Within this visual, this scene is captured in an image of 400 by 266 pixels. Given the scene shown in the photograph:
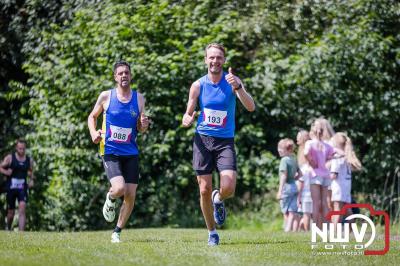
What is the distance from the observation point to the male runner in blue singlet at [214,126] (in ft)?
30.1

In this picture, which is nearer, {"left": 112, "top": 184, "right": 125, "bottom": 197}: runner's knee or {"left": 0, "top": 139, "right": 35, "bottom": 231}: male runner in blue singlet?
{"left": 112, "top": 184, "right": 125, "bottom": 197}: runner's knee

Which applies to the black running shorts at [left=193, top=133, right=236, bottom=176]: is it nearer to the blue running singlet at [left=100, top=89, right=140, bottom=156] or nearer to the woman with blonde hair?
the blue running singlet at [left=100, top=89, right=140, bottom=156]

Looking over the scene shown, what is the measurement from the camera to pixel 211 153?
9.30 meters

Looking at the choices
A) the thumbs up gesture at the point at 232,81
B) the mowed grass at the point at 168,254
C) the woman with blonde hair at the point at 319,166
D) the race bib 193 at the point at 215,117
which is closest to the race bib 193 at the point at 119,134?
the race bib 193 at the point at 215,117

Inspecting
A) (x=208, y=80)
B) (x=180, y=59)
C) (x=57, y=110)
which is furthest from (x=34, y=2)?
(x=208, y=80)

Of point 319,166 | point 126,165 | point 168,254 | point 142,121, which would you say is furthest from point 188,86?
point 168,254

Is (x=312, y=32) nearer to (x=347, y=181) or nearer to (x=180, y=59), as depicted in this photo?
(x=180, y=59)

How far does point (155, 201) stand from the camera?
17.2m

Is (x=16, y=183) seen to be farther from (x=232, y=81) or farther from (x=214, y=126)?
(x=232, y=81)

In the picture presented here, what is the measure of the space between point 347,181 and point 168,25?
5.65 metres

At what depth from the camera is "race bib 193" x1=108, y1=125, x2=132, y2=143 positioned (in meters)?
9.72

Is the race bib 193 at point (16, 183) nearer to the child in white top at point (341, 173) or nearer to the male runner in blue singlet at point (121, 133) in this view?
the child in white top at point (341, 173)

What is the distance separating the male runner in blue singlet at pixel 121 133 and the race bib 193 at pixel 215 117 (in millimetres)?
845

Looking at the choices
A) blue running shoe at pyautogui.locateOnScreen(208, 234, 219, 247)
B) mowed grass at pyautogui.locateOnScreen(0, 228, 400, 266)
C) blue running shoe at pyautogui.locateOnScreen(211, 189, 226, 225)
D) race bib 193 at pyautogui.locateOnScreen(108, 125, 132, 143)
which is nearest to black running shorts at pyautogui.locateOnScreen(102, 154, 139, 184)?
race bib 193 at pyautogui.locateOnScreen(108, 125, 132, 143)
